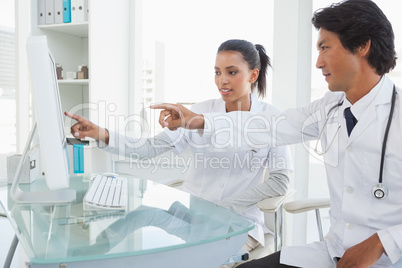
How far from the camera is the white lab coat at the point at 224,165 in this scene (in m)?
1.90

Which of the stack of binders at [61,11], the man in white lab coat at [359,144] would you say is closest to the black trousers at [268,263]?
the man in white lab coat at [359,144]

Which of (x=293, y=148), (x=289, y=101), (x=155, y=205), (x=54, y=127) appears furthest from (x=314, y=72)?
(x=54, y=127)

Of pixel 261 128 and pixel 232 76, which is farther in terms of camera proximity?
pixel 232 76

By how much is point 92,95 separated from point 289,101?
145 cm

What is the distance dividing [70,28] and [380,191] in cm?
272

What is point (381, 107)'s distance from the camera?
1.34 m

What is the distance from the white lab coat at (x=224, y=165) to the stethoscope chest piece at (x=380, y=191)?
608 mm

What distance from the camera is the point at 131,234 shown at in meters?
1.03

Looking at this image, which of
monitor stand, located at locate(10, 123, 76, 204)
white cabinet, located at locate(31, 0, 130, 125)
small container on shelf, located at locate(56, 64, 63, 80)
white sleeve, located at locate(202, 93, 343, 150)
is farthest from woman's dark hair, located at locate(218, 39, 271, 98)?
small container on shelf, located at locate(56, 64, 63, 80)

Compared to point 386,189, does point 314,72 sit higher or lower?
higher

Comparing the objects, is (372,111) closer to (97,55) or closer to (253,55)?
(253,55)

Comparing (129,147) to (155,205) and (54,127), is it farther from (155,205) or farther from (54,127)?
(54,127)

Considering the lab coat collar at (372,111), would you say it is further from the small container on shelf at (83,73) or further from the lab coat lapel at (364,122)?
the small container on shelf at (83,73)

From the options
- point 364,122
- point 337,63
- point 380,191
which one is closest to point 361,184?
point 380,191
